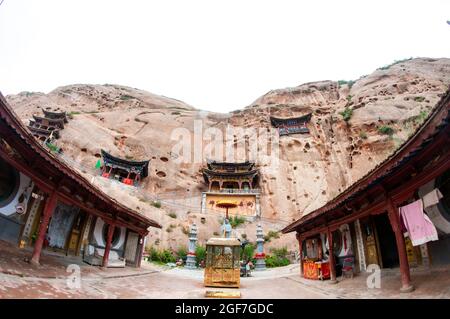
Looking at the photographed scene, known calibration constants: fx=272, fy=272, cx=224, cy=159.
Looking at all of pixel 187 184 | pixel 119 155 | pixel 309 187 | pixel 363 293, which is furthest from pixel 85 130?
pixel 363 293

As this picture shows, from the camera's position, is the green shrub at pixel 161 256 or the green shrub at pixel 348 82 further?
the green shrub at pixel 348 82

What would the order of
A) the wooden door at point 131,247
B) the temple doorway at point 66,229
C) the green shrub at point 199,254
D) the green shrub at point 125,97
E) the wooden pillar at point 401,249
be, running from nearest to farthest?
1. the wooden pillar at point 401,249
2. the temple doorway at point 66,229
3. the wooden door at point 131,247
4. the green shrub at point 199,254
5. the green shrub at point 125,97

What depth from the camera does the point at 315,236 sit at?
48.8 feet

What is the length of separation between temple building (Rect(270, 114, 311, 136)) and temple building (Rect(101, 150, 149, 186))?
72.0ft

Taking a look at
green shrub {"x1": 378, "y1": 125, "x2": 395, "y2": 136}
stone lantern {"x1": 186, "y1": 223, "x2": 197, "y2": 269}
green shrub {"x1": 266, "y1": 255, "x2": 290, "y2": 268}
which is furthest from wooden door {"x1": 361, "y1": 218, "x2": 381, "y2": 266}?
green shrub {"x1": 378, "y1": 125, "x2": 395, "y2": 136}

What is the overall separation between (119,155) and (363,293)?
37.4m

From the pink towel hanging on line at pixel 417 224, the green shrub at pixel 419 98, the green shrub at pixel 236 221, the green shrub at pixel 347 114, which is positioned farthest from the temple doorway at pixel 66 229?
the green shrub at pixel 419 98

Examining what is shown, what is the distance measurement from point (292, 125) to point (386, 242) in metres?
36.1

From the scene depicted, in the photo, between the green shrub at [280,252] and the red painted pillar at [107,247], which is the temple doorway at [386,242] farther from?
the green shrub at [280,252]

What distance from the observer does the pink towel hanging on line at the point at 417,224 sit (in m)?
6.46

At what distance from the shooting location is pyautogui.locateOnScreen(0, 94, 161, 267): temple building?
7684 millimetres

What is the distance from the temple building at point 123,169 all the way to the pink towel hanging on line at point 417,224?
110ft

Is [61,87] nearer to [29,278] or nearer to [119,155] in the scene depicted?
[119,155]

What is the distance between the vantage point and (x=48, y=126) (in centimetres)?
4041
